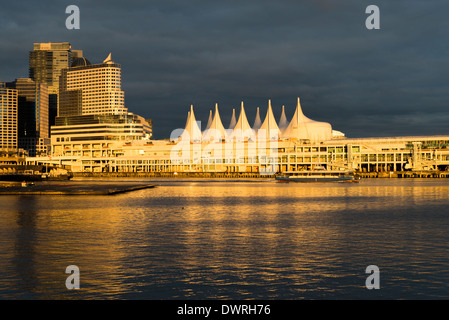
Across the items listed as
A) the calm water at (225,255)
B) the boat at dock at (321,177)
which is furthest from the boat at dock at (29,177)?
the calm water at (225,255)

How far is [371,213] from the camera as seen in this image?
44.4 m

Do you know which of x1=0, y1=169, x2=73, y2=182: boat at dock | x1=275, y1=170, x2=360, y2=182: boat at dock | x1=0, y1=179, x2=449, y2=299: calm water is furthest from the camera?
x1=275, y1=170, x2=360, y2=182: boat at dock

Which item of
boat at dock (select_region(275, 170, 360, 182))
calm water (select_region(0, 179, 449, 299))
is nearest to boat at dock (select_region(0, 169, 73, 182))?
boat at dock (select_region(275, 170, 360, 182))

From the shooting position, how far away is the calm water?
17.8 m

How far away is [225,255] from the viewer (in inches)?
955

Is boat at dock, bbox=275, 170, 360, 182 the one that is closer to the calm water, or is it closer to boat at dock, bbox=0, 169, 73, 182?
boat at dock, bbox=0, 169, 73, 182

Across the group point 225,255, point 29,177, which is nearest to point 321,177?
point 29,177

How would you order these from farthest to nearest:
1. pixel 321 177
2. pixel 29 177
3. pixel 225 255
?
pixel 321 177 → pixel 29 177 → pixel 225 255

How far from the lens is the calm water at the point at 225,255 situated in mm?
17781

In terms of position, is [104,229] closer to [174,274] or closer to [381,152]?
[174,274]

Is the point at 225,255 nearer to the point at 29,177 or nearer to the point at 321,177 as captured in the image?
the point at 321,177

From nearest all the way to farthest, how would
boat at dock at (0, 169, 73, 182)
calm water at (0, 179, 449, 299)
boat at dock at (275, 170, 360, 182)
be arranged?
1. calm water at (0, 179, 449, 299)
2. boat at dock at (0, 169, 73, 182)
3. boat at dock at (275, 170, 360, 182)

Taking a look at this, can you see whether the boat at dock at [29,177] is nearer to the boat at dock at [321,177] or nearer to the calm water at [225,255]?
the boat at dock at [321,177]
